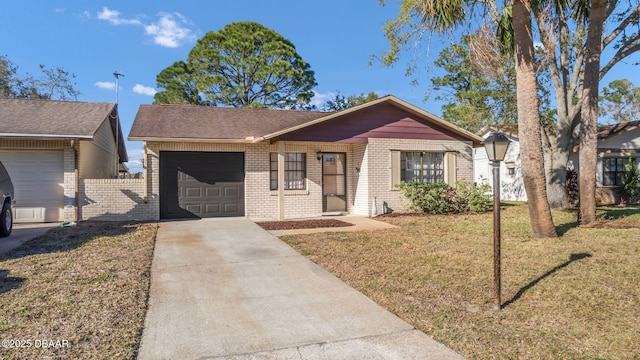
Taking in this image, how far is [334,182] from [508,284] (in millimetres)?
8778

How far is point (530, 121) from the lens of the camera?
811 cm

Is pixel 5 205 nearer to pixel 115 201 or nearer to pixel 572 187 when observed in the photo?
pixel 115 201

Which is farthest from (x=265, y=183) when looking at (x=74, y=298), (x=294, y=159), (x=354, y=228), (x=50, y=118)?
(x=74, y=298)

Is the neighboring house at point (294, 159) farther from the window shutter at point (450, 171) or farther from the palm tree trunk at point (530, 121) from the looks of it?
the palm tree trunk at point (530, 121)

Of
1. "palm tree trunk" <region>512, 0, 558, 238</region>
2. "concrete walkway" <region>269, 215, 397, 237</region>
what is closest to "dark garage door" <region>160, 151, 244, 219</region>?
"concrete walkway" <region>269, 215, 397, 237</region>

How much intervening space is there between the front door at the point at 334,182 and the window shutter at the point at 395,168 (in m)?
1.76

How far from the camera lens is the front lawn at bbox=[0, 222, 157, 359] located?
3.35 meters

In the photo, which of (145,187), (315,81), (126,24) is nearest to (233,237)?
(145,187)

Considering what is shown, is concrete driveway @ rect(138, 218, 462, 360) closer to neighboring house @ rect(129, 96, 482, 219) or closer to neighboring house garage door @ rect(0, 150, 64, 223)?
neighboring house @ rect(129, 96, 482, 219)

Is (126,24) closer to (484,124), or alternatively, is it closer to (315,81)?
(315,81)

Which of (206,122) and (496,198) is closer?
(496,198)

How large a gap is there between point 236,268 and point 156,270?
1.20 metres

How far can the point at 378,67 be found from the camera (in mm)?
12273

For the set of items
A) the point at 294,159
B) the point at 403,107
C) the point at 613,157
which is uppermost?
the point at 403,107
